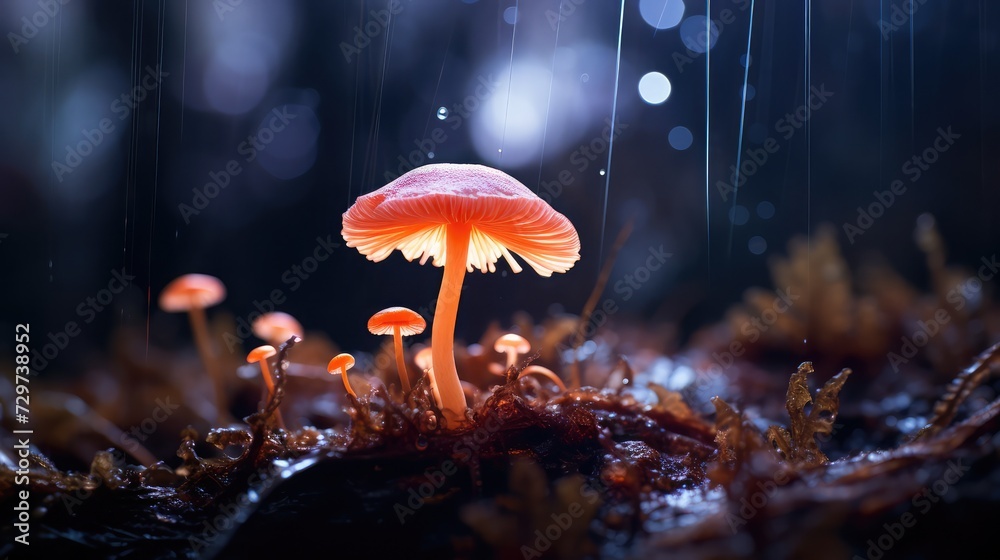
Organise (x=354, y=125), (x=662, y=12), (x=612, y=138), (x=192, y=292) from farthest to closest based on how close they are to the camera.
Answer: (x=612, y=138) < (x=354, y=125) < (x=662, y=12) < (x=192, y=292)

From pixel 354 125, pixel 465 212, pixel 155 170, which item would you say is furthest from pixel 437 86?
pixel 465 212

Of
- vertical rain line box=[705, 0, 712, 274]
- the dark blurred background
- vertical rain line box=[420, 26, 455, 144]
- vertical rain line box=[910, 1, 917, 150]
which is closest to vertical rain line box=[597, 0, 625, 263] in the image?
the dark blurred background

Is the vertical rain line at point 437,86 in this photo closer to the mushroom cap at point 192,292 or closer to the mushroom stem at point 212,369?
the mushroom cap at point 192,292

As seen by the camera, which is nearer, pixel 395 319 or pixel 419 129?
pixel 395 319

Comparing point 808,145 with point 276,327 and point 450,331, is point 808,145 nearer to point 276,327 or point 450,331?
point 450,331

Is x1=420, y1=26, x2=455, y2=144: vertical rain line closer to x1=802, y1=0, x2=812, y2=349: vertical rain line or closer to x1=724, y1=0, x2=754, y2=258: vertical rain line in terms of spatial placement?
x1=724, y1=0, x2=754, y2=258: vertical rain line

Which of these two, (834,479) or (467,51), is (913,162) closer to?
(467,51)

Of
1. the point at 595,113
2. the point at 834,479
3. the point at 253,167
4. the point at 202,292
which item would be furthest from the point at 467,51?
the point at 834,479
